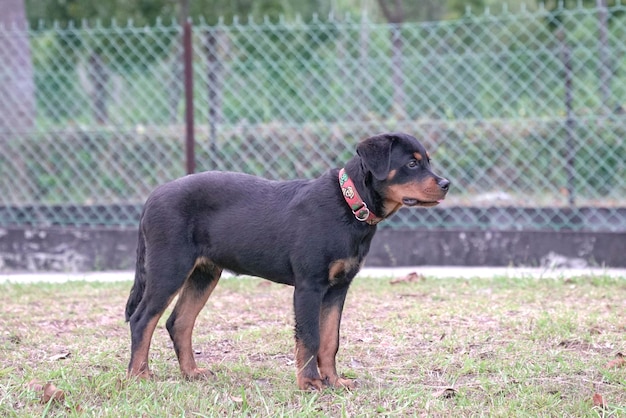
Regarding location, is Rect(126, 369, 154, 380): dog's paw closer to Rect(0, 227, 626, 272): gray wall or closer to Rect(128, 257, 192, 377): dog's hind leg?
Rect(128, 257, 192, 377): dog's hind leg

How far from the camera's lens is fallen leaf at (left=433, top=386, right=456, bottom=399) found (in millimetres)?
3846

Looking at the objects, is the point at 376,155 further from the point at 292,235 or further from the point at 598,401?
the point at 598,401

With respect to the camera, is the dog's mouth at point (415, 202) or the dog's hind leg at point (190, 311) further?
the dog's hind leg at point (190, 311)

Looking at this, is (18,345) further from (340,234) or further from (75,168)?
(75,168)

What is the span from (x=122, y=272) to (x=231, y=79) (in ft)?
7.76

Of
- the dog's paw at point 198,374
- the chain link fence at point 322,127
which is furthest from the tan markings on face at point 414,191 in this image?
the chain link fence at point 322,127

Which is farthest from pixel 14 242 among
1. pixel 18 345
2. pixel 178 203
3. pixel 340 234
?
pixel 340 234

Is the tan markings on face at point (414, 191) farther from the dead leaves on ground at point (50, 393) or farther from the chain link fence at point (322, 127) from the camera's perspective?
the chain link fence at point (322, 127)

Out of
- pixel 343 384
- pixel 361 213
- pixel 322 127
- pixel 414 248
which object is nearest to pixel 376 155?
pixel 361 213

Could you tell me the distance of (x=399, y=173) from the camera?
13.5 feet

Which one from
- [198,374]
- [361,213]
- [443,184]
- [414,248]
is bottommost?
[414,248]

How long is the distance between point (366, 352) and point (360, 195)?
3.37 ft

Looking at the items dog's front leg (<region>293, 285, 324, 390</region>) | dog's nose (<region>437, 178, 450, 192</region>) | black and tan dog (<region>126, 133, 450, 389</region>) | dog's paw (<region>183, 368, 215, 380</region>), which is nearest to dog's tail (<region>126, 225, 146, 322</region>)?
black and tan dog (<region>126, 133, 450, 389</region>)

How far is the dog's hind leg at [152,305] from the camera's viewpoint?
4121mm
